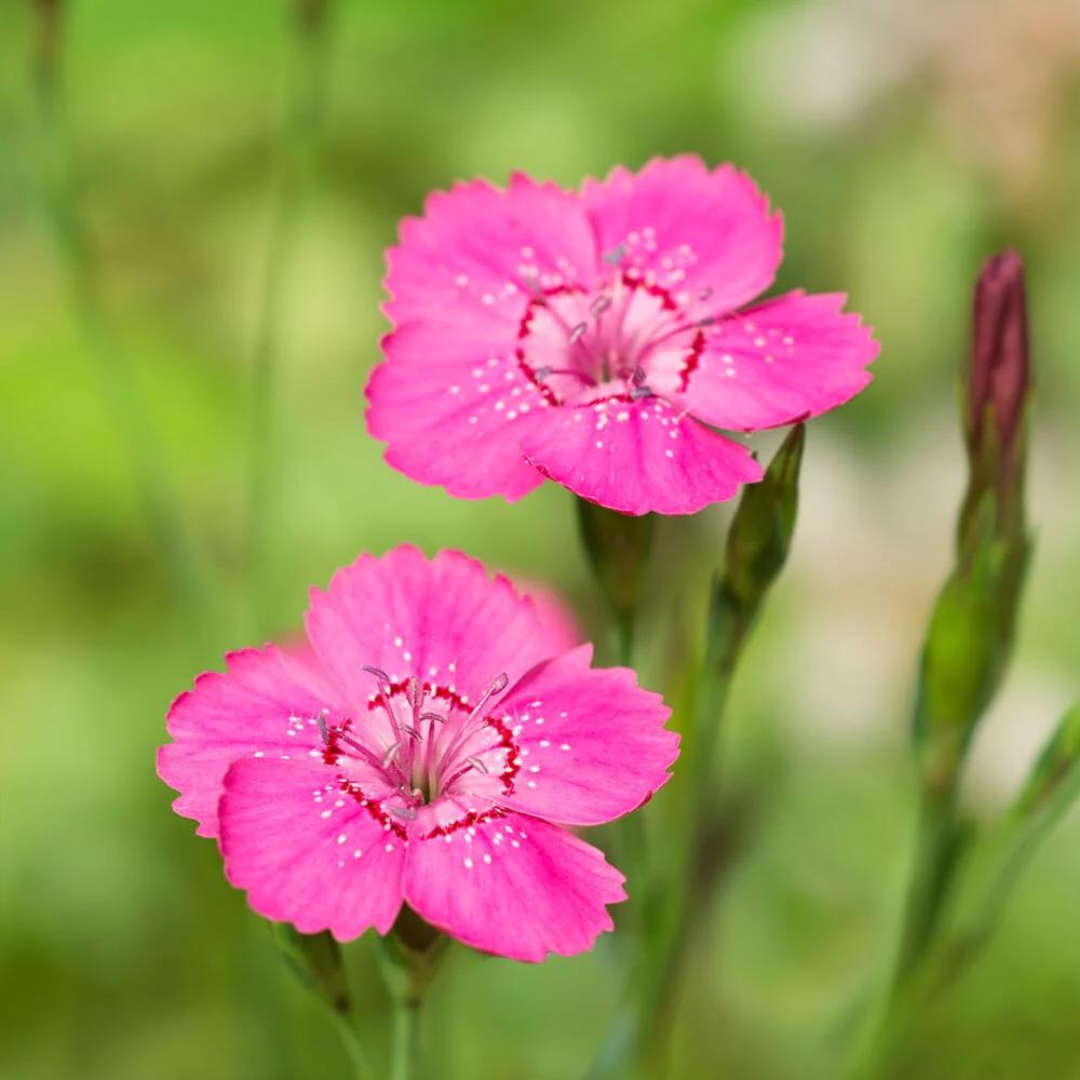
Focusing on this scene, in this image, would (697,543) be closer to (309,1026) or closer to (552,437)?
(309,1026)

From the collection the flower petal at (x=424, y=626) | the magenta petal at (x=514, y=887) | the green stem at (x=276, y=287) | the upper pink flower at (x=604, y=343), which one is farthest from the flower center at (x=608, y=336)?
the green stem at (x=276, y=287)

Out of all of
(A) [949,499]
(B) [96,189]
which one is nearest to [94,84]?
(B) [96,189]

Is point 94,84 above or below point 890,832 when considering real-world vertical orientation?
above

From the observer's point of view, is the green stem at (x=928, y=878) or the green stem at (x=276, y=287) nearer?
the green stem at (x=928, y=878)

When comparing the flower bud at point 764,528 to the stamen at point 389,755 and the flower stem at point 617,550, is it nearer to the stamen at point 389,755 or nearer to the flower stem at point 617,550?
the flower stem at point 617,550

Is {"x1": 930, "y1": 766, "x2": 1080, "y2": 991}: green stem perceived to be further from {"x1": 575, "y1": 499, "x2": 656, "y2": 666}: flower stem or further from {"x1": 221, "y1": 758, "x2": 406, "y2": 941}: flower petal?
{"x1": 221, "y1": 758, "x2": 406, "y2": 941}: flower petal

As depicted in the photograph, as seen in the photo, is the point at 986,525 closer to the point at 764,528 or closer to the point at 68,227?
the point at 764,528
